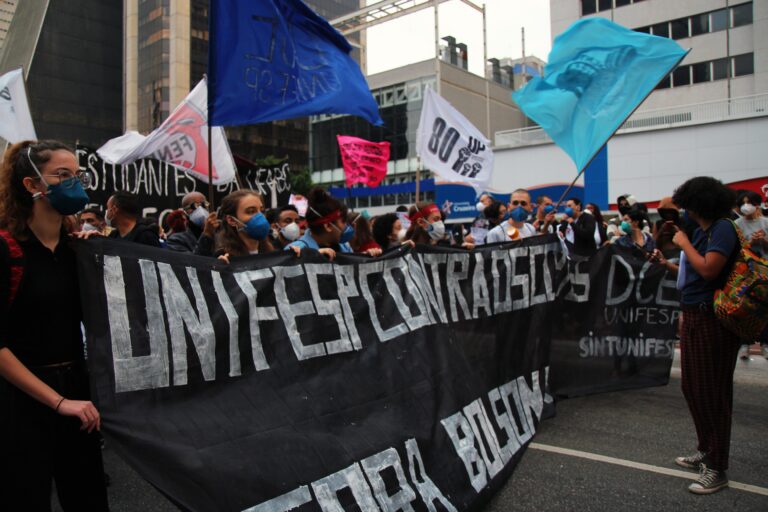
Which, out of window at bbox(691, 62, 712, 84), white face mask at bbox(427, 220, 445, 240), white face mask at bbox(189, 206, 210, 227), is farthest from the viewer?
window at bbox(691, 62, 712, 84)

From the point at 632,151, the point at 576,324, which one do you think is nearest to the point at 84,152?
the point at 576,324

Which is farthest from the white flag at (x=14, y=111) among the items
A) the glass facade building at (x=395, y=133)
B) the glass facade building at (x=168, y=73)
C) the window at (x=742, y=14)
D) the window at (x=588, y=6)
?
the glass facade building at (x=168, y=73)

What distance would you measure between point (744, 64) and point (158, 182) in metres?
32.2

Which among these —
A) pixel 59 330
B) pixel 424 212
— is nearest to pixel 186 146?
pixel 424 212

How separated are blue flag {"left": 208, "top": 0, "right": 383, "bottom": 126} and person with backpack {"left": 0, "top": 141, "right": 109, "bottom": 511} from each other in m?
2.37

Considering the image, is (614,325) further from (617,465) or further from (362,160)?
(362,160)

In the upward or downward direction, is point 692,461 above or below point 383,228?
below

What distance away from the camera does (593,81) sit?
617cm

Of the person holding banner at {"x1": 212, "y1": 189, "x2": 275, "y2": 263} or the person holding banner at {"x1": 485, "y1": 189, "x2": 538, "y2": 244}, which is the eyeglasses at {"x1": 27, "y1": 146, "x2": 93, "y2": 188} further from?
the person holding banner at {"x1": 485, "y1": 189, "x2": 538, "y2": 244}

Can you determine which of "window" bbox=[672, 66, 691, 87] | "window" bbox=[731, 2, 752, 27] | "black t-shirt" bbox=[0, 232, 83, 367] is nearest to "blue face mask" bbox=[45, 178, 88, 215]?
"black t-shirt" bbox=[0, 232, 83, 367]

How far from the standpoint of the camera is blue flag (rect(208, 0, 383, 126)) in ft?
15.2

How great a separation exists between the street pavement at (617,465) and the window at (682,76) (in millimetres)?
31135

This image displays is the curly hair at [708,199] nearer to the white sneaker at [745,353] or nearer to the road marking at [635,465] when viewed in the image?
the road marking at [635,465]

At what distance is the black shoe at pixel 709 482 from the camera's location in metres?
3.65
